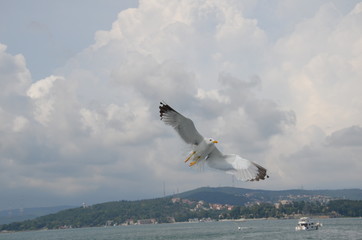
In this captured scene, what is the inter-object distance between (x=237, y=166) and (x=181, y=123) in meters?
2.59

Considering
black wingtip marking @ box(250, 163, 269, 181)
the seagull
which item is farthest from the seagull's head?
black wingtip marking @ box(250, 163, 269, 181)

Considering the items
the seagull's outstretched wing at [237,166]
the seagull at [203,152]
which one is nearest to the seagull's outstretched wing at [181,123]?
the seagull at [203,152]

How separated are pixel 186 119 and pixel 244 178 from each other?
3009 mm

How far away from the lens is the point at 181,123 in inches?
683

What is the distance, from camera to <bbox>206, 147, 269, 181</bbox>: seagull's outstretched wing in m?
16.3

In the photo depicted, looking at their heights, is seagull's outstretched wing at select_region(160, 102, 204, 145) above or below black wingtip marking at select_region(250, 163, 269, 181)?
above

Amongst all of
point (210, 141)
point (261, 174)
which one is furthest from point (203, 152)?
point (261, 174)

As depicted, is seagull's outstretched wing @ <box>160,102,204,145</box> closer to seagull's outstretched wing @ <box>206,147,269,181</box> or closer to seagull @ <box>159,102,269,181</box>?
seagull @ <box>159,102,269,181</box>

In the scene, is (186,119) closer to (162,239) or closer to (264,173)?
(264,173)

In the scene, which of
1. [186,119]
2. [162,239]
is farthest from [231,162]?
[162,239]

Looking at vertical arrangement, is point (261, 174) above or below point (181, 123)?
below

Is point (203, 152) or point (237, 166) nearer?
point (237, 166)

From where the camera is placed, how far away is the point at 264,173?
16.2 meters

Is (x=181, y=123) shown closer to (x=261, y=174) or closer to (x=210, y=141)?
(x=210, y=141)
